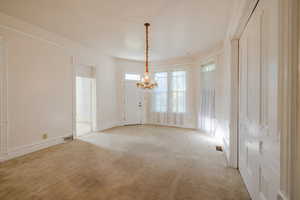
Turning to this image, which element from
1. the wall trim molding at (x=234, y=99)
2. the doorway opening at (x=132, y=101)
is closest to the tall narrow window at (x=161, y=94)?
the doorway opening at (x=132, y=101)

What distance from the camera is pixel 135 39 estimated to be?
4055mm

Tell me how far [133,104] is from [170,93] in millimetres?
1826

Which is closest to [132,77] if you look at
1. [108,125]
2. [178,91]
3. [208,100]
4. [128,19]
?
[178,91]

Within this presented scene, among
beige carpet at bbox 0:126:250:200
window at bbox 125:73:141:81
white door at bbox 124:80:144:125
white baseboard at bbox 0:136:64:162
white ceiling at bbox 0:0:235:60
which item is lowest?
beige carpet at bbox 0:126:250:200

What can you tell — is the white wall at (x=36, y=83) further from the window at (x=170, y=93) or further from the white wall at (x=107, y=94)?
the window at (x=170, y=93)

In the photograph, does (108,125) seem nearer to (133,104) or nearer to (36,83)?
(133,104)

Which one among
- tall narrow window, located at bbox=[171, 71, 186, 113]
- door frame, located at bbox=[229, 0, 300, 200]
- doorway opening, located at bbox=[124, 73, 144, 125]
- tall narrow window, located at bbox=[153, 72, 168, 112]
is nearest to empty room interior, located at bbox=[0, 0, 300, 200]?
door frame, located at bbox=[229, 0, 300, 200]

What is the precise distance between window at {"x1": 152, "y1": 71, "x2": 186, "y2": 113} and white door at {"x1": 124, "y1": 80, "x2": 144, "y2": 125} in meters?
0.71

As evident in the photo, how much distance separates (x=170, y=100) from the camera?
20.9 feet

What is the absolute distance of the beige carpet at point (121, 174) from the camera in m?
1.91

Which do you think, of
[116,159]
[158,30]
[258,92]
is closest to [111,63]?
[158,30]

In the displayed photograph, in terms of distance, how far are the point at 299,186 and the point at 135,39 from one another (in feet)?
13.7

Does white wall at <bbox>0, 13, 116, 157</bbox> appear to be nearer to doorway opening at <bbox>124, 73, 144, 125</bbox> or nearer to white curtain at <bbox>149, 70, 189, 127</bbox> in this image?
doorway opening at <bbox>124, 73, 144, 125</bbox>

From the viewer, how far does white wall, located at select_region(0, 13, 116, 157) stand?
2979 mm
